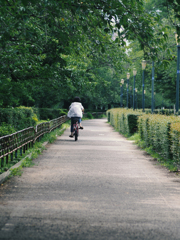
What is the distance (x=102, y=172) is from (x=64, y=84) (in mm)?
8762

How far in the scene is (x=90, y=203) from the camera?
5734 millimetres

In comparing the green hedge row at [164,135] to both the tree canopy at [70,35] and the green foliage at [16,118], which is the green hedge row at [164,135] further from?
the green foliage at [16,118]

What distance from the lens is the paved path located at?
14.4 feet

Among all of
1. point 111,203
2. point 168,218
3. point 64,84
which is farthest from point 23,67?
point 168,218

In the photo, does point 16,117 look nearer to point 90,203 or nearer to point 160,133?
point 160,133

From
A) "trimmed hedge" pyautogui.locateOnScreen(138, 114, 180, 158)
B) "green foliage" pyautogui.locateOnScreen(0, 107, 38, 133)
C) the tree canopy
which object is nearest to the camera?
the tree canopy

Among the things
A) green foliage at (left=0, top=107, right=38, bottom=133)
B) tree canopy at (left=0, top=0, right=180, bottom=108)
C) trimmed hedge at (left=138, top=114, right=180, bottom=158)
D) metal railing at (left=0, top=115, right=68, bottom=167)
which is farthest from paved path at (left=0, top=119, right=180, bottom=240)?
green foliage at (left=0, top=107, right=38, bottom=133)

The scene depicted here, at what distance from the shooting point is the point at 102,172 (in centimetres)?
874

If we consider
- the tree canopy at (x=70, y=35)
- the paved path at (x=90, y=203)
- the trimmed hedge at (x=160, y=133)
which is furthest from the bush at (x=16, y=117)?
the paved path at (x=90, y=203)

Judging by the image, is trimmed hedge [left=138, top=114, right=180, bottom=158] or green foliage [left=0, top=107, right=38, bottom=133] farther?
green foliage [left=0, top=107, right=38, bottom=133]

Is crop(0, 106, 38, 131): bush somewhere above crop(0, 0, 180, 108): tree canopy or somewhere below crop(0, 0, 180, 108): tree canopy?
below

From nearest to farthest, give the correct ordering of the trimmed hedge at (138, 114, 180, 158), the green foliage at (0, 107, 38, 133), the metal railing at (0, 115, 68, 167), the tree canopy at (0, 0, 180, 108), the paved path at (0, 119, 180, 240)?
the paved path at (0, 119, 180, 240), the tree canopy at (0, 0, 180, 108), the metal railing at (0, 115, 68, 167), the trimmed hedge at (138, 114, 180, 158), the green foliage at (0, 107, 38, 133)

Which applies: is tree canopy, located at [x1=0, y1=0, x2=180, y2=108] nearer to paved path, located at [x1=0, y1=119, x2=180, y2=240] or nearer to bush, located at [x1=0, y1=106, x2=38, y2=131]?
bush, located at [x1=0, y1=106, x2=38, y2=131]

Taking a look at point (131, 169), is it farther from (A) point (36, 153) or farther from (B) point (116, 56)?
(B) point (116, 56)
